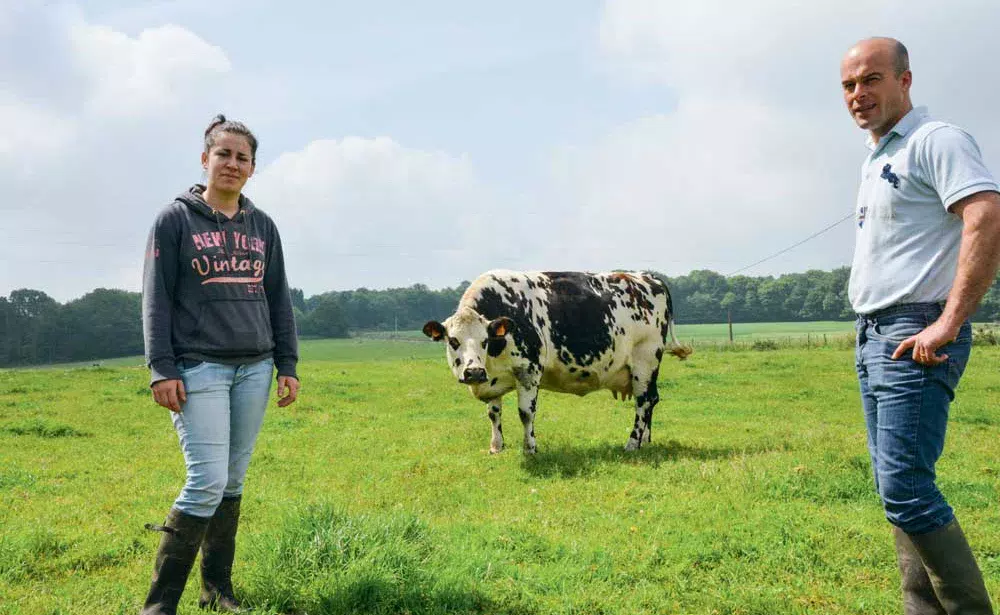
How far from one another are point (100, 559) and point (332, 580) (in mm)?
2431

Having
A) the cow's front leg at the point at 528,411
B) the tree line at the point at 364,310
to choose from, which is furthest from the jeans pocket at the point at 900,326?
the tree line at the point at 364,310

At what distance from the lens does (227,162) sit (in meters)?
4.08

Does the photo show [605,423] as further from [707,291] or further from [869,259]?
[707,291]

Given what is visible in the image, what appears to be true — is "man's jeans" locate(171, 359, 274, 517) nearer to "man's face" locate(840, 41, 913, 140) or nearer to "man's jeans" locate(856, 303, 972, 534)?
"man's jeans" locate(856, 303, 972, 534)

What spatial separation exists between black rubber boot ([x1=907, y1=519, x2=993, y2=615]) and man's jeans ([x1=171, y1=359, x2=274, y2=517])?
3.40 m

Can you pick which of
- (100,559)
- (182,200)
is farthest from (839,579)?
(100,559)

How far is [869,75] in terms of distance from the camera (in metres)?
3.44

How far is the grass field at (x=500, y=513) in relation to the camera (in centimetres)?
455

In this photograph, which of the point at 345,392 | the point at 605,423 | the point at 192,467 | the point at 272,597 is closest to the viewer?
the point at 192,467

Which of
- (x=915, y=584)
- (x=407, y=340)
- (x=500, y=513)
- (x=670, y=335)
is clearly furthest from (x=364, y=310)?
(x=915, y=584)

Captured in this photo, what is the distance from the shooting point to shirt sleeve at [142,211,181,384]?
379cm

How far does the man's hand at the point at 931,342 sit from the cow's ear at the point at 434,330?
6.59 m

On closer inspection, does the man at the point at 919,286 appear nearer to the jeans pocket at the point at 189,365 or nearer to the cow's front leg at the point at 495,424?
the jeans pocket at the point at 189,365

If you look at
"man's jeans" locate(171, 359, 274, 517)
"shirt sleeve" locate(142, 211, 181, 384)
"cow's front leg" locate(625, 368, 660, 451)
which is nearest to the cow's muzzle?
"cow's front leg" locate(625, 368, 660, 451)
